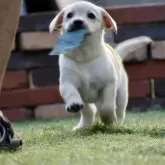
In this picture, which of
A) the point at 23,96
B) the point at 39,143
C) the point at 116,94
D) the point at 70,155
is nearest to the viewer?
the point at 70,155

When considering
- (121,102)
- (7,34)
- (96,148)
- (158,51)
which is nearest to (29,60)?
(158,51)

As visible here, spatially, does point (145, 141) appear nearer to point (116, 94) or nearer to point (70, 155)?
point (70, 155)

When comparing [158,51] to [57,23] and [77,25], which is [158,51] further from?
[77,25]

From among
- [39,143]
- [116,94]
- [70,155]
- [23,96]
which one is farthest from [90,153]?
[23,96]

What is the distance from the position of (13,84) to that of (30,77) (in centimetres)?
14

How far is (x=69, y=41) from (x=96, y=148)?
0.96m

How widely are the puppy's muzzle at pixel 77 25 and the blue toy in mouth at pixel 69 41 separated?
2 cm

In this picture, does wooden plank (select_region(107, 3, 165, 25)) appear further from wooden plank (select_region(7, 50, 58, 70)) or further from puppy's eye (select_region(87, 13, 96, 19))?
puppy's eye (select_region(87, 13, 96, 19))

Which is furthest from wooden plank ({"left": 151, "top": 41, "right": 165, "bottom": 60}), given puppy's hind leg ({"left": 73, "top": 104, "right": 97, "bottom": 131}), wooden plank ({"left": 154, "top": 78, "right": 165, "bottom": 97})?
puppy's hind leg ({"left": 73, "top": 104, "right": 97, "bottom": 131})

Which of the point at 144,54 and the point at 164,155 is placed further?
the point at 144,54

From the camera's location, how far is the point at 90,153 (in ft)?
7.84

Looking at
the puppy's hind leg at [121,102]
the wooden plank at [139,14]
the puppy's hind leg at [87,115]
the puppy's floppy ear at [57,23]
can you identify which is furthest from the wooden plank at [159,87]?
the puppy's floppy ear at [57,23]

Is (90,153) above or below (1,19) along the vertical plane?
below

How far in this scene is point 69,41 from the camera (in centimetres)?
340
